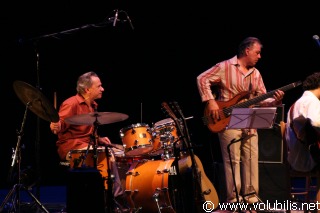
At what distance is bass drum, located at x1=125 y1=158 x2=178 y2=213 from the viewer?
5.77m

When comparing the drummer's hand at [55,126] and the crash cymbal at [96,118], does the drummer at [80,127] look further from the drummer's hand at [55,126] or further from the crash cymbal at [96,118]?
the crash cymbal at [96,118]

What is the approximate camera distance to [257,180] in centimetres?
627

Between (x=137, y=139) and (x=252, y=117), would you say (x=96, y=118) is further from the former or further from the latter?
(x=252, y=117)

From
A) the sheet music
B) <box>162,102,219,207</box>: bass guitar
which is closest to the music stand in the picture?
the sheet music

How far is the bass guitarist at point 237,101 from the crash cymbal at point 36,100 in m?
1.99

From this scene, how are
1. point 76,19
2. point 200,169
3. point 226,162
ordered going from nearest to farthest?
1. point 200,169
2. point 226,162
3. point 76,19

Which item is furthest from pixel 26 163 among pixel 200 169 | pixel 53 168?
pixel 200 169

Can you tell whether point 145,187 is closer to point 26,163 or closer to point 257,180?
point 257,180

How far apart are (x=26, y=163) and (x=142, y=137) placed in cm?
352

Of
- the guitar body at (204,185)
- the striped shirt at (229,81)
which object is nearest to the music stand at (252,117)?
the guitar body at (204,185)

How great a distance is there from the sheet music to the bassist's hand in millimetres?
826

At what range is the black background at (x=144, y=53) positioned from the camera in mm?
8438

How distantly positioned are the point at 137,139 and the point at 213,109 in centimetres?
104

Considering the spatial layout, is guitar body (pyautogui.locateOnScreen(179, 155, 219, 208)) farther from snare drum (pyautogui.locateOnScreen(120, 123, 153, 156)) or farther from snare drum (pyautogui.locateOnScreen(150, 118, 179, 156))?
snare drum (pyautogui.locateOnScreen(120, 123, 153, 156))
